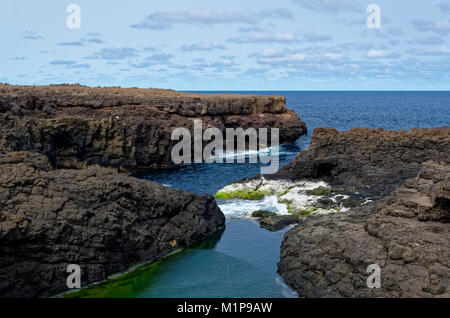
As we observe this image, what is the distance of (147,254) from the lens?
2978cm

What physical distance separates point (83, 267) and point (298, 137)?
2885 inches

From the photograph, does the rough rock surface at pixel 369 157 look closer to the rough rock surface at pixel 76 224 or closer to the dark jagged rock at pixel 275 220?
the dark jagged rock at pixel 275 220

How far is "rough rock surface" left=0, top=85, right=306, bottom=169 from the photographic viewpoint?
53312 mm

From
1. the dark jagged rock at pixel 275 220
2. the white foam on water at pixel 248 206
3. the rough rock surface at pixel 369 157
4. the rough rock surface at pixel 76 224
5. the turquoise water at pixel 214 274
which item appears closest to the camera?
the rough rock surface at pixel 76 224

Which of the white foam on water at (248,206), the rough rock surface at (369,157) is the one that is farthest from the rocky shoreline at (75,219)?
the rough rock surface at (369,157)

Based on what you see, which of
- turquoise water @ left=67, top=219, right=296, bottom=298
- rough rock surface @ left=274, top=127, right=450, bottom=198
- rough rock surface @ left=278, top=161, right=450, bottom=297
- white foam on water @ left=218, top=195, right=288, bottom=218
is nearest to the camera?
rough rock surface @ left=278, top=161, right=450, bottom=297

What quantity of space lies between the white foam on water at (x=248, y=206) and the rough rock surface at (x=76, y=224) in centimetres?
708

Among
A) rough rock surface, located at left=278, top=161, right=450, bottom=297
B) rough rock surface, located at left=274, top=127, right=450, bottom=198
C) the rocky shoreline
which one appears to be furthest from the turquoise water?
rough rock surface, located at left=274, top=127, right=450, bottom=198

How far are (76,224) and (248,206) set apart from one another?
19.0 metres

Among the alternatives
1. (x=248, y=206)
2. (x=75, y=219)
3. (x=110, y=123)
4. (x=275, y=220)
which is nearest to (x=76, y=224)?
(x=75, y=219)

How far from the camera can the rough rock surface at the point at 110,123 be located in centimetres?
5331

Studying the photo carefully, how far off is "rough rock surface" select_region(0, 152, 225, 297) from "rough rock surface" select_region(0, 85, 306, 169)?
55.0ft

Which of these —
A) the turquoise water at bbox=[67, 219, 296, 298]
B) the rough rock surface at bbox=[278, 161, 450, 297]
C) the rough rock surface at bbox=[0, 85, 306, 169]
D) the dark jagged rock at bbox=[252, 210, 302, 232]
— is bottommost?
the turquoise water at bbox=[67, 219, 296, 298]

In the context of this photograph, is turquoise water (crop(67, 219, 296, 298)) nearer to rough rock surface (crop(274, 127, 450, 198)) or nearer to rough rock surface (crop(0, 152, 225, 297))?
rough rock surface (crop(0, 152, 225, 297))
